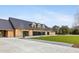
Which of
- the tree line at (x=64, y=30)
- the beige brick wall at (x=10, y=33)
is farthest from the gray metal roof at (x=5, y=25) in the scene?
the tree line at (x=64, y=30)

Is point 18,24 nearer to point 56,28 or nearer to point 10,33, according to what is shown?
point 10,33

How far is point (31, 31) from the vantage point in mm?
35500

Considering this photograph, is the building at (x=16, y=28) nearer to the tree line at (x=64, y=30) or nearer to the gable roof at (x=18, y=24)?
the gable roof at (x=18, y=24)

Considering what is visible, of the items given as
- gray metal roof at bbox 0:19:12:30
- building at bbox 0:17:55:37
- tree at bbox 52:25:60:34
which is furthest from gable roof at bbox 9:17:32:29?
tree at bbox 52:25:60:34

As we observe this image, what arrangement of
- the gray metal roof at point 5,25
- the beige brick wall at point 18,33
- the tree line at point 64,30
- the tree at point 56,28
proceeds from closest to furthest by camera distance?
the tree line at point 64,30
the gray metal roof at point 5,25
the beige brick wall at point 18,33
the tree at point 56,28

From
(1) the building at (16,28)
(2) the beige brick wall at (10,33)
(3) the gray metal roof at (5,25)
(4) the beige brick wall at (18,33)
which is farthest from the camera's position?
(4) the beige brick wall at (18,33)

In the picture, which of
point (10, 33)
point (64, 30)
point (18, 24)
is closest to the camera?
point (10, 33)

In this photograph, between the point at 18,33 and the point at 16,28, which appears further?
the point at 18,33

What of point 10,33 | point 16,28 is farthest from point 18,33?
point 10,33

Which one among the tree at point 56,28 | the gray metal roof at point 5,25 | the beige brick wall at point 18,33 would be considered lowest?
the beige brick wall at point 18,33

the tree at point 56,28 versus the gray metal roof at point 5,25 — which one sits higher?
the gray metal roof at point 5,25
